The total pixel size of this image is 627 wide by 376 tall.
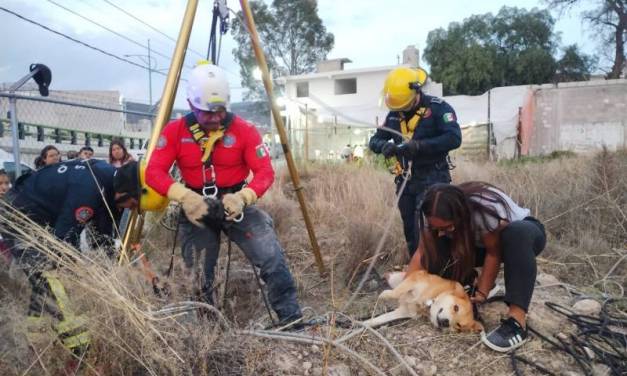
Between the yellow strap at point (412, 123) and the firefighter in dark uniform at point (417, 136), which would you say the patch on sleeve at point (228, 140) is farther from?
the yellow strap at point (412, 123)

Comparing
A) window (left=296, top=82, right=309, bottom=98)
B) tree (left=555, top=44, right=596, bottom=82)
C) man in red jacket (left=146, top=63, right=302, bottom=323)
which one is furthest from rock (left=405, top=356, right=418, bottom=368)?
tree (left=555, top=44, right=596, bottom=82)

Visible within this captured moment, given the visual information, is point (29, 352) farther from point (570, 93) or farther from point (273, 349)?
point (570, 93)

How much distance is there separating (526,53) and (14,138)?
2918 cm

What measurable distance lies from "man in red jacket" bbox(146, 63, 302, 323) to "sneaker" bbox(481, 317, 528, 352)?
106cm

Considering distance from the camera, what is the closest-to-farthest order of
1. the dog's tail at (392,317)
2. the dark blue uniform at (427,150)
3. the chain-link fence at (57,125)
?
the dog's tail at (392,317), the dark blue uniform at (427,150), the chain-link fence at (57,125)

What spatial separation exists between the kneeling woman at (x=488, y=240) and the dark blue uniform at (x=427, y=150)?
950mm

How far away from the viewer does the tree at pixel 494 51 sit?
27.6 m

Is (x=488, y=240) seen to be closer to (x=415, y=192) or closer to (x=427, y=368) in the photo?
(x=427, y=368)

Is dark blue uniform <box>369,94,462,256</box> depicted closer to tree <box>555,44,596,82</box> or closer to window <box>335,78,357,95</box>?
window <box>335,78,357,95</box>

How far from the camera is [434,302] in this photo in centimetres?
242

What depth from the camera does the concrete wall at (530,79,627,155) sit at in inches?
690

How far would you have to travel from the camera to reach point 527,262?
2.30 meters

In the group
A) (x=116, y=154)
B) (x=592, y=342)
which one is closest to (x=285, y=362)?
(x=592, y=342)

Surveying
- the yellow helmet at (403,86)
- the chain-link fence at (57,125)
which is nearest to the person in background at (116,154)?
the chain-link fence at (57,125)
